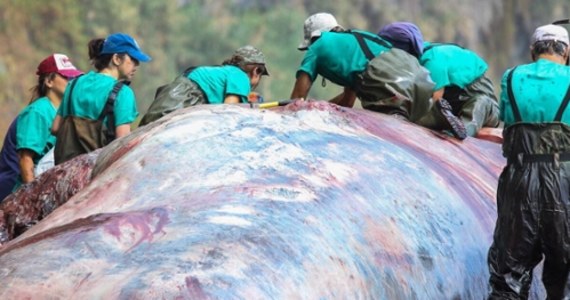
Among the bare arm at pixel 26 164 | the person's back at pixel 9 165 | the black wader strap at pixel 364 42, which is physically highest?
the black wader strap at pixel 364 42

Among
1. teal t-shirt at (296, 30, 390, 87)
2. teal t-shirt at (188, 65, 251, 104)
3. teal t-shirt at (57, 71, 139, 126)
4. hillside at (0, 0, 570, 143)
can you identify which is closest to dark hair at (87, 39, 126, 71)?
teal t-shirt at (57, 71, 139, 126)

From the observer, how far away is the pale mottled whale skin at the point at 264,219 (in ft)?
16.4

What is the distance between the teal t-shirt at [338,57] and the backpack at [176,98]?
0.74 m

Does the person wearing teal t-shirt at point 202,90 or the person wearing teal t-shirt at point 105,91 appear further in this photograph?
the person wearing teal t-shirt at point 202,90

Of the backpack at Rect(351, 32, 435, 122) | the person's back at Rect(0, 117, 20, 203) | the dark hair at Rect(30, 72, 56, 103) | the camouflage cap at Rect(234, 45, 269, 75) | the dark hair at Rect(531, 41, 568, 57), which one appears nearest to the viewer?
the dark hair at Rect(531, 41, 568, 57)

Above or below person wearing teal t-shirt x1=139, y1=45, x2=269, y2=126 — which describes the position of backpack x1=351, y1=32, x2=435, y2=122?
above

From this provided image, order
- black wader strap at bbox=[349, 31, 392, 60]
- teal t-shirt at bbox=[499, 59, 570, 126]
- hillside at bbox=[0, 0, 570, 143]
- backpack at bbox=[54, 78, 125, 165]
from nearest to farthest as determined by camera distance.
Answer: teal t-shirt at bbox=[499, 59, 570, 126]
black wader strap at bbox=[349, 31, 392, 60]
backpack at bbox=[54, 78, 125, 165]
hillside at bbox=[0, 0, 570, 143]

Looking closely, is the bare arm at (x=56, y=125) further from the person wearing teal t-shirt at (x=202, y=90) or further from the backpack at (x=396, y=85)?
the backpack at (x=396, y=85)

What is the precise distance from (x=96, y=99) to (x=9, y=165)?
1.40 m

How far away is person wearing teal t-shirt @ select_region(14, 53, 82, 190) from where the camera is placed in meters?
8.92

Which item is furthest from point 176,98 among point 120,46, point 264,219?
point 264,219

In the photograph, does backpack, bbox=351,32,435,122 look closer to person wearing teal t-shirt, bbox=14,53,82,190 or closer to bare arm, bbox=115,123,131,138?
bare arm, bbox=115,123,131,138

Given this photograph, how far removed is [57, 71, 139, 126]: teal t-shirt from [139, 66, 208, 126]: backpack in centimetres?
46

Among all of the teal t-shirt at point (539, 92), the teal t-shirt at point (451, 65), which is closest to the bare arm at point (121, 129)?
the teal t-shirt at point (451, 65)
